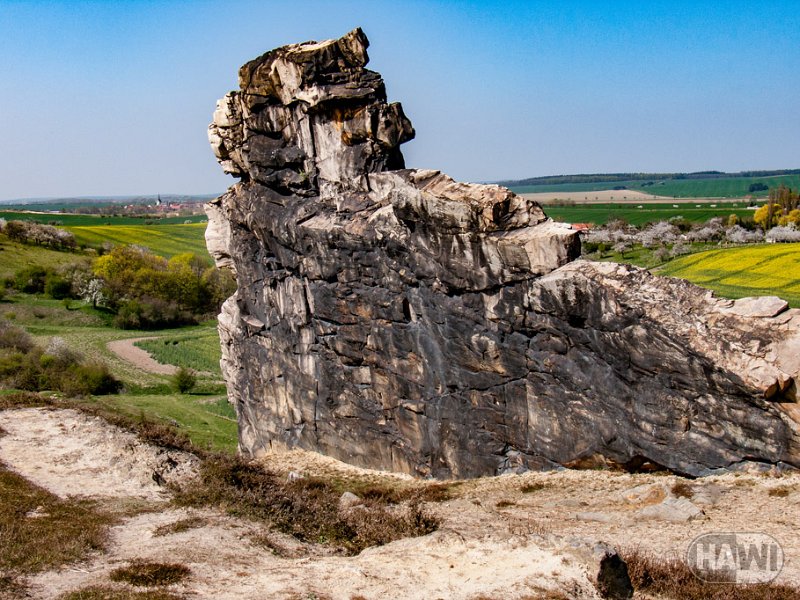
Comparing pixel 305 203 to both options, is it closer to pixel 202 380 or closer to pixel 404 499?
pixel 404 499

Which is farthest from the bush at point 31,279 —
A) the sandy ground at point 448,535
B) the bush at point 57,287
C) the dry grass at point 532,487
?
the dry grass at point 532,487

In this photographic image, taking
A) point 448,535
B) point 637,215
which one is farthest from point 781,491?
point 637,215

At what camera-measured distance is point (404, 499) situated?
22.4m

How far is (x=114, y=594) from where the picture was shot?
1359cm

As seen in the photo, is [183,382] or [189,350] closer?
[183,382]

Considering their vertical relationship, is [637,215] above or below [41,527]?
above

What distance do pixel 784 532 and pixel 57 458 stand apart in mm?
21335

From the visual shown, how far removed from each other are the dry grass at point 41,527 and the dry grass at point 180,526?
49.8 inches

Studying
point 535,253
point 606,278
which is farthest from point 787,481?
point 535,253

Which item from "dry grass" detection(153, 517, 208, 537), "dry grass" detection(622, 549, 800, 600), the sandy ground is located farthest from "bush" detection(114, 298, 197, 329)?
"dry grass" detection(622, 549, 800, 600)

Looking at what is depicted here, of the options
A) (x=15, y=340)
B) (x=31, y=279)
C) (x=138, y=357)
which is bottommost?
(x=138, y=357)

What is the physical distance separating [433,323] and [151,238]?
124918 millimetres

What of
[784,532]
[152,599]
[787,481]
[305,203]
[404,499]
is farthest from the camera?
[305,203]

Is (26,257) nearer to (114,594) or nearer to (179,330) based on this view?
(179,330)
